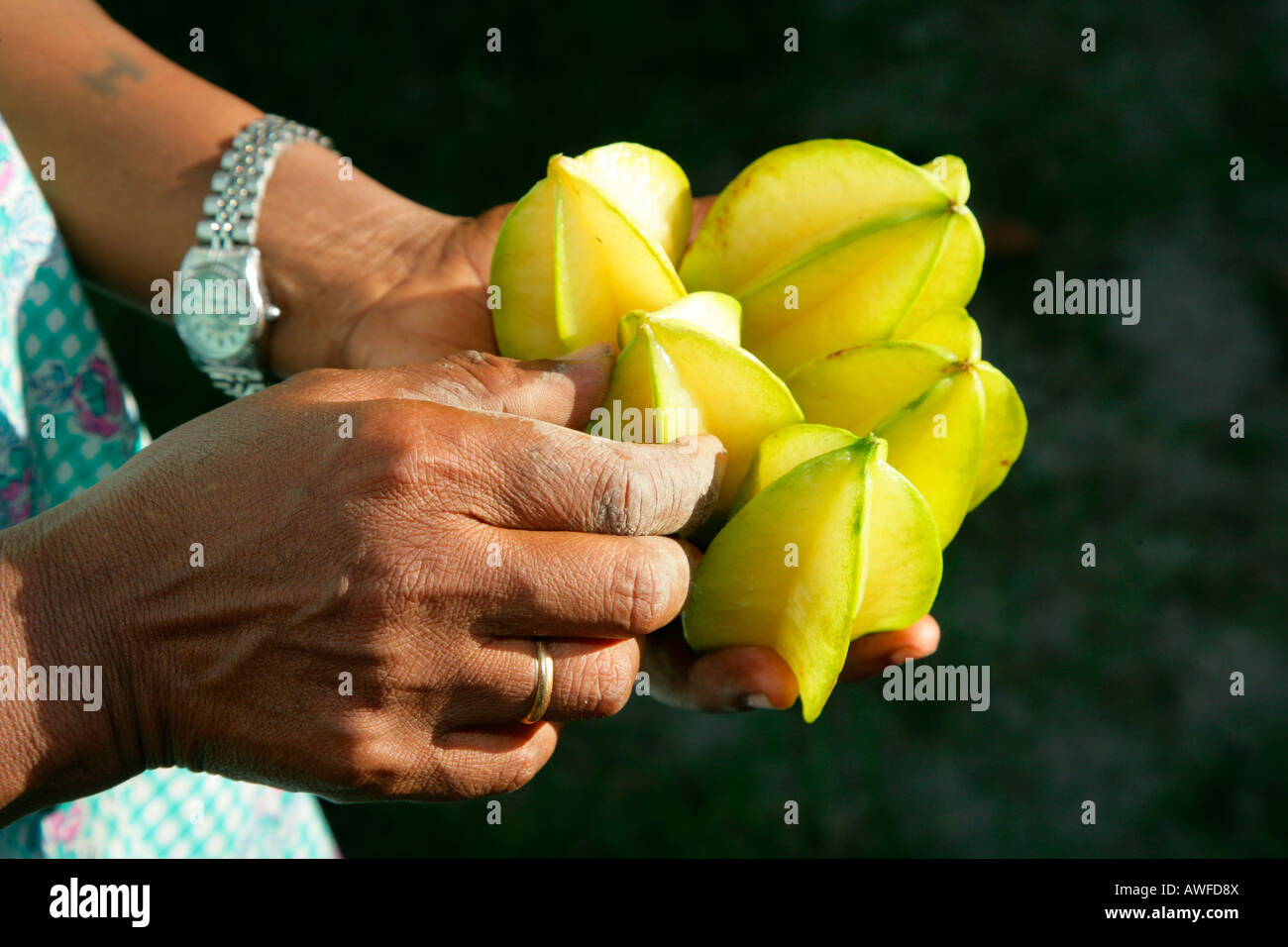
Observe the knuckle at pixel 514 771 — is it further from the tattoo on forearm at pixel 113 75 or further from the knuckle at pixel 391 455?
the tattoo on forearm at pixel 113 75

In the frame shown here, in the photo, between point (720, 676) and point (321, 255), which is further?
point (321, 255)

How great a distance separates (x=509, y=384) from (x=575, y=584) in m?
0.20

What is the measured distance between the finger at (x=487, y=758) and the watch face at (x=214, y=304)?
62 centimetres

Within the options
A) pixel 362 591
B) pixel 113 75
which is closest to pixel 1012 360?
pixel 113 75

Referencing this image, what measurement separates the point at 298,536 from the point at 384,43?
8.33 ft

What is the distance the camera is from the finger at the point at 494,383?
0.99m

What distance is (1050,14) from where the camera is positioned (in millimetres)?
3002

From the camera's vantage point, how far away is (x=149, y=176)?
1354 millimetres

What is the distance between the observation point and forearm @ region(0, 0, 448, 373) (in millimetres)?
1329

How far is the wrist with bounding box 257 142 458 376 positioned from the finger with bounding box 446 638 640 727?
1.74 feet

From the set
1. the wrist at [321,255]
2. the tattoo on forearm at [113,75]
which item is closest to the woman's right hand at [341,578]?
the wrist at [321,255]

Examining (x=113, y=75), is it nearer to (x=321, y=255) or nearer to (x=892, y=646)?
(x=321, y=255)

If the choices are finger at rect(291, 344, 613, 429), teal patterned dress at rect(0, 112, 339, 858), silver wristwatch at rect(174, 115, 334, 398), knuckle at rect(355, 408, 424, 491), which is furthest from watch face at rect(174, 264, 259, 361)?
knuckle at rect(355, 408, 424, 491)

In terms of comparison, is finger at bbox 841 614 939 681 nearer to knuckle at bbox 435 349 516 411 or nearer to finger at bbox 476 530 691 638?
finger at bbox 476 530 691 638
